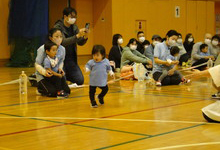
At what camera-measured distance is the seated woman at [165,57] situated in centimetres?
857

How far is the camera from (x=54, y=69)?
23.4 feet

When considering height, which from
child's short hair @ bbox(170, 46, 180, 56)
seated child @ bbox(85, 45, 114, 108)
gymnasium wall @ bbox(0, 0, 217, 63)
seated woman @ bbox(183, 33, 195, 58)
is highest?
gymnasium wall @ bbox(0, 0, 217, 63)

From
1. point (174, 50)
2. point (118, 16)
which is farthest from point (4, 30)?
point (174, 50)

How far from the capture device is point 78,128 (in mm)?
4332

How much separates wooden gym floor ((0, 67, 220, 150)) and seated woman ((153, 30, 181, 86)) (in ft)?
4.68

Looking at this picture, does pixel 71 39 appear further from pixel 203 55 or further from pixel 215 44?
pixel 215 44

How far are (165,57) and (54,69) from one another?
8.51ft

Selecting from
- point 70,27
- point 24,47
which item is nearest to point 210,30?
point 24,47

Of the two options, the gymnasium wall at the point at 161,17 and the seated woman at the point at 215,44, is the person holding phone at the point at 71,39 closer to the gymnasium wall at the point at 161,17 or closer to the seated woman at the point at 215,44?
the seated woman at the point at 215,44

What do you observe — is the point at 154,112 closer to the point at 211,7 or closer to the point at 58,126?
the point at 58,126

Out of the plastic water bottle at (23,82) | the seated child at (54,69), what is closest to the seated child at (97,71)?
the seated child at (54,69)

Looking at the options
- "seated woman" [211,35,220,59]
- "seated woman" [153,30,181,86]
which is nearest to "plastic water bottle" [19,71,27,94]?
"seated woman" [153,30,181,86]

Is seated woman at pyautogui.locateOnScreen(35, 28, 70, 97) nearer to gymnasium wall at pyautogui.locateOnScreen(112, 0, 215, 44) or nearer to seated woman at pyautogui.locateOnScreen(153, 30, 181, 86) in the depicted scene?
seated woman at pyautogui.locateOnScreen(153, 30, 181, 86)

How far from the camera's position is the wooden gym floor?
3.64 metres
